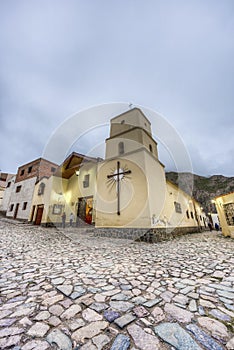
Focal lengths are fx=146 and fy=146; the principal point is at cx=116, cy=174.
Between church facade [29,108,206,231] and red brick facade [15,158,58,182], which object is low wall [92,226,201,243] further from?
red brick facade [15,158,58,182]

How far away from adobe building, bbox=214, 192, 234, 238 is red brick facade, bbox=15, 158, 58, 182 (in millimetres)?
17125

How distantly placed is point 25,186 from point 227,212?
19.8m

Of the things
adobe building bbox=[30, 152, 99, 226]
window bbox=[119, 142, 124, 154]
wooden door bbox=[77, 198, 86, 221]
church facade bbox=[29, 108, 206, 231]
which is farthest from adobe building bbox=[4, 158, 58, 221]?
window bbox=[119, 142, 124, 154]

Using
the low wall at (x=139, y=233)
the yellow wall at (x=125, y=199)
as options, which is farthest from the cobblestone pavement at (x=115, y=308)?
the yellow wall at (x=125, y=199)

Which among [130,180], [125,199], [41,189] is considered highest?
[41,189]

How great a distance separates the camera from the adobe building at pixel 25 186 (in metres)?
16.3

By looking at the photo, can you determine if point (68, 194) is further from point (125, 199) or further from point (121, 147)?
point (125, 199)

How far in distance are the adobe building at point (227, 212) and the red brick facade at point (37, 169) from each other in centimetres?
1712

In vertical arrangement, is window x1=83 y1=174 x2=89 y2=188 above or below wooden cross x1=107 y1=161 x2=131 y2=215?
above

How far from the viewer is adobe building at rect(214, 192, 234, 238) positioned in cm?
874

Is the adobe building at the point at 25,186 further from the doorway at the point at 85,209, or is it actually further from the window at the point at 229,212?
the window at the point at 229,212

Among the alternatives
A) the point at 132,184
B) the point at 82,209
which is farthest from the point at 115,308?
the point at 82,209

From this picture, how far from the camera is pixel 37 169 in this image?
17312mm

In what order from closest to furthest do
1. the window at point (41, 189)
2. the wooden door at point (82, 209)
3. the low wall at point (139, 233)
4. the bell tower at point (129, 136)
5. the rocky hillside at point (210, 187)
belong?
the low wall at point (139, 233) → the bell tower at point (129, 136) → the wooden door at point (82, 209) → the window at point (41, 189) → the rocky hillside at point (210, 187)
